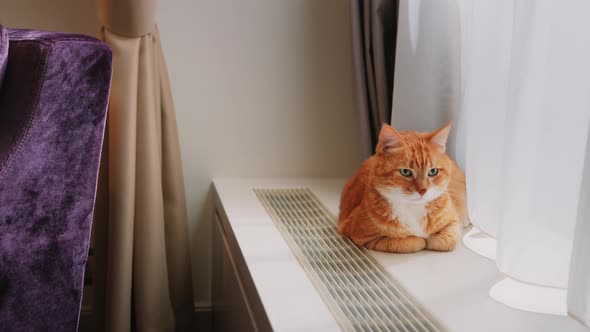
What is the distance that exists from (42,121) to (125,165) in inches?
19.1

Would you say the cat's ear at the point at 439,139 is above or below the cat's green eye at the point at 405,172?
above

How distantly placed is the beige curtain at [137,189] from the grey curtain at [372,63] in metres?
0.54

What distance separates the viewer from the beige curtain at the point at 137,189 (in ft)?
5.03

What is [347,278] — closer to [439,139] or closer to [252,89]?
[439,139]

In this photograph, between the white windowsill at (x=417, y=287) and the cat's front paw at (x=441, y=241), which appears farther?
the cat's front paw at (x=441, y=241)

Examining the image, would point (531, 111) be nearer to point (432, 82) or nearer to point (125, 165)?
point (432, 82)

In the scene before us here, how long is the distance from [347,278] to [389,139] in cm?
29

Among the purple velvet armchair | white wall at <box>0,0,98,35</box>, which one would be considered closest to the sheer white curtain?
the purple velvet armchair

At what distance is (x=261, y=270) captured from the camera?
3.61 ft

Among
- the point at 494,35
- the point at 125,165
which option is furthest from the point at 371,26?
the point at 125,165

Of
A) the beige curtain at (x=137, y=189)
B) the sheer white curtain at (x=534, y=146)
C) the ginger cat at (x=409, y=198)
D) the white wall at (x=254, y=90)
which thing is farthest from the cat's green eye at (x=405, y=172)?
the white wall at (x=254, y=90)

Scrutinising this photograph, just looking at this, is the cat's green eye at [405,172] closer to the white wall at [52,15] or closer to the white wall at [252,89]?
the white wall at [252,89]

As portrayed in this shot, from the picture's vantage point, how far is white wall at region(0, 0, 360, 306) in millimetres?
1846

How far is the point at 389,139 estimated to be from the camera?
47.1 inches
